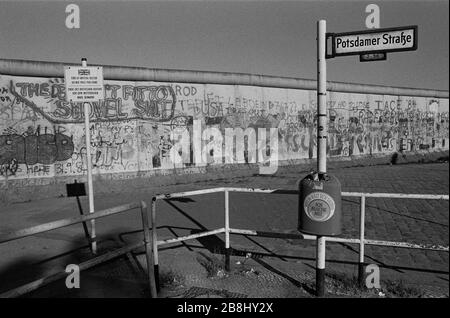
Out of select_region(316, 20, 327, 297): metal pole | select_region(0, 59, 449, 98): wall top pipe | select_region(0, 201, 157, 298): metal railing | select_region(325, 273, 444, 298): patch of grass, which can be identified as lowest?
select_region(325, 273, 444, 298): patch of grass

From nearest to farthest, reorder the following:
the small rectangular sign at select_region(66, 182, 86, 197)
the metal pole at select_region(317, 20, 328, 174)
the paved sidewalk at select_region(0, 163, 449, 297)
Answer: the metal pole at select_region(317, 20, 328, 174), the paved sidewalk at select_region(0, 163, 449, 297), the small rectangular sign at select_region(66, 182, 86, 197)

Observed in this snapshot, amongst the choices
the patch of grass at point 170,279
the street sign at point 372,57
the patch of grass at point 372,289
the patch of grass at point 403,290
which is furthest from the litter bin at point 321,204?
the patch of grass at point 170,279

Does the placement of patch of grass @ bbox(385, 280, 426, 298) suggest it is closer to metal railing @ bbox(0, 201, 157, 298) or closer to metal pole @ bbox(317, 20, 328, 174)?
metal pole @ bbox(317, 20, 328, 174)

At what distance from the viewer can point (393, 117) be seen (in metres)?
19.6

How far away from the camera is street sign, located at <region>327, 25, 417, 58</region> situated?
3.94 m

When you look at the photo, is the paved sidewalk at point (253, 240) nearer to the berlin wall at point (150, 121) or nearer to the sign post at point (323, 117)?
the sign post at point (323, 117)

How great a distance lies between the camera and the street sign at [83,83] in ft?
18.8

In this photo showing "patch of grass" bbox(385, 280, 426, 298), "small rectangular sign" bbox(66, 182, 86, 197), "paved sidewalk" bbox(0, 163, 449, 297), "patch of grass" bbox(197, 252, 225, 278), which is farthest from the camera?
"small rectangular sign" bbox(66, 182, 86, 197)

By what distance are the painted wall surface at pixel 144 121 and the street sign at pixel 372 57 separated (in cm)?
874

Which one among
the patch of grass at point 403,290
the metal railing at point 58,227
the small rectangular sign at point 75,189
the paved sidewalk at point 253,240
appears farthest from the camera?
the small rectangular sign at point 75,189

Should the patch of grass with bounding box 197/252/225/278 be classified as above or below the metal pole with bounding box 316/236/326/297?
below

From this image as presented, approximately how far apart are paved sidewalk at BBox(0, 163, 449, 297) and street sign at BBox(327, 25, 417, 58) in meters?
2.69

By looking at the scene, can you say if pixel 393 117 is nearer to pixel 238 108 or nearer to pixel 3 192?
pixel 238 108

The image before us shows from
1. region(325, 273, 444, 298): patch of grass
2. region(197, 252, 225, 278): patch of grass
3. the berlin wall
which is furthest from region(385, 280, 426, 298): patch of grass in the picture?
the berlin wall
